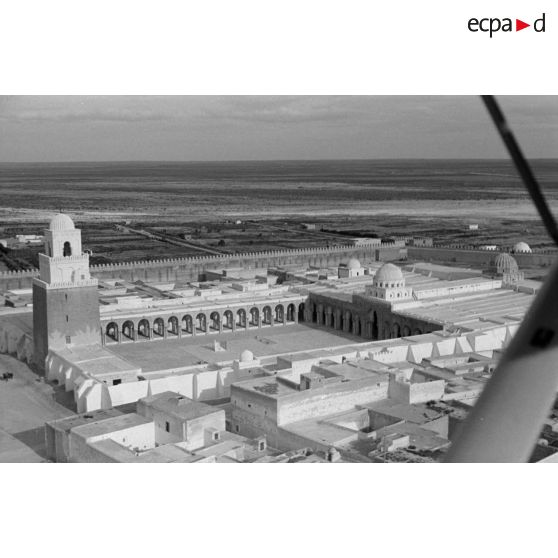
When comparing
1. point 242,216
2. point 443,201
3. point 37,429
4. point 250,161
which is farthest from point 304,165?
point 443,201

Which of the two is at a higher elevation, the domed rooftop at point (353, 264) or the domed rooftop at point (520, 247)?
the domed rooftop at point (520, 247)

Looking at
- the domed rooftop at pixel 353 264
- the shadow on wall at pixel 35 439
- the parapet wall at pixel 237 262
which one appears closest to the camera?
the shadow on wall at pixel 35 439

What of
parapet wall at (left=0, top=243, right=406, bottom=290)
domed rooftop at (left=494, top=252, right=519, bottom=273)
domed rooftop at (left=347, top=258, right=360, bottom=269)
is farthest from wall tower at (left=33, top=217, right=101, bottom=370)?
domed rooftop at (left=494, top=252, right=519, bottom=273)

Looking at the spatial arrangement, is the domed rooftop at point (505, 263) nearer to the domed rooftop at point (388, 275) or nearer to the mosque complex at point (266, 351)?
the mosque complex at point (266, 351)

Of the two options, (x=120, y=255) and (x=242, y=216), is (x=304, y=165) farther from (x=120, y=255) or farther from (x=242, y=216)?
(x=120, y=255)

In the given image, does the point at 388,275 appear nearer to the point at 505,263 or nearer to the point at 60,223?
the point at 505,263

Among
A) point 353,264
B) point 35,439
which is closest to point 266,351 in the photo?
point 35,439

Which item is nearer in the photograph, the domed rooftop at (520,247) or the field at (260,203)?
the field at (260,203)
